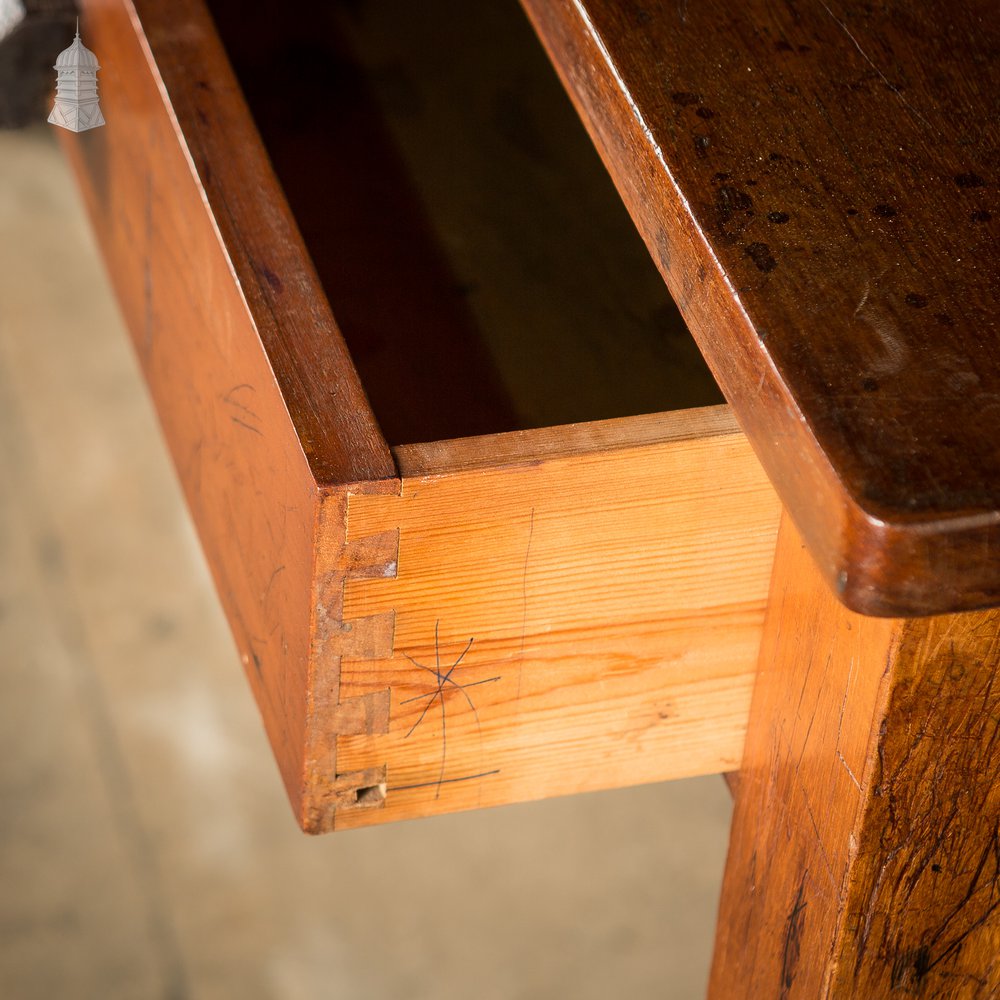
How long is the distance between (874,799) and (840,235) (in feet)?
0.75

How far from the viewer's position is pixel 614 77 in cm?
53

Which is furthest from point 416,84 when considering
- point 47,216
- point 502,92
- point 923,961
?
point 47,216

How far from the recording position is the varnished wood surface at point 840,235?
16.1 inches

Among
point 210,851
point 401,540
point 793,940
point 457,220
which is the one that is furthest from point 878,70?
point 210,851

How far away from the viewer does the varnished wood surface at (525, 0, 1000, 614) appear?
41 cm

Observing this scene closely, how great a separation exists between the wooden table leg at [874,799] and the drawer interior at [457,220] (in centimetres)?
31

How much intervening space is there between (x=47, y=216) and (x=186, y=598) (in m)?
0.91

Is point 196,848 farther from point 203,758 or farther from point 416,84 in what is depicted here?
point 416,84

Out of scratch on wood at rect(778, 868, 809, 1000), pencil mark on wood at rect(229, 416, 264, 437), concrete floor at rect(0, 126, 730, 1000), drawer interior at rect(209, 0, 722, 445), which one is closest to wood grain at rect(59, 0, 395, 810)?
pencil mark on wood at rect(229, 416, 264, 437)

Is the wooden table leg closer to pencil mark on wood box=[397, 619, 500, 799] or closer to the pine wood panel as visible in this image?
the pine wood panel

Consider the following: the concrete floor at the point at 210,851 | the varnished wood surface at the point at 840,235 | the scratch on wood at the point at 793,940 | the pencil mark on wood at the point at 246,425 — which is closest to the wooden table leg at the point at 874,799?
the scratch on wood at the point at 793,940

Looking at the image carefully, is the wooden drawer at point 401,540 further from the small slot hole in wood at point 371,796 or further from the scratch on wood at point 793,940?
the scratch on wood at point 793,940

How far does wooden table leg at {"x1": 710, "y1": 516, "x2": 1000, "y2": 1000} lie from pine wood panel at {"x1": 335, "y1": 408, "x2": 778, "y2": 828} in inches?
1.4

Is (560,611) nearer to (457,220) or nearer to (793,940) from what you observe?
(793,940)
